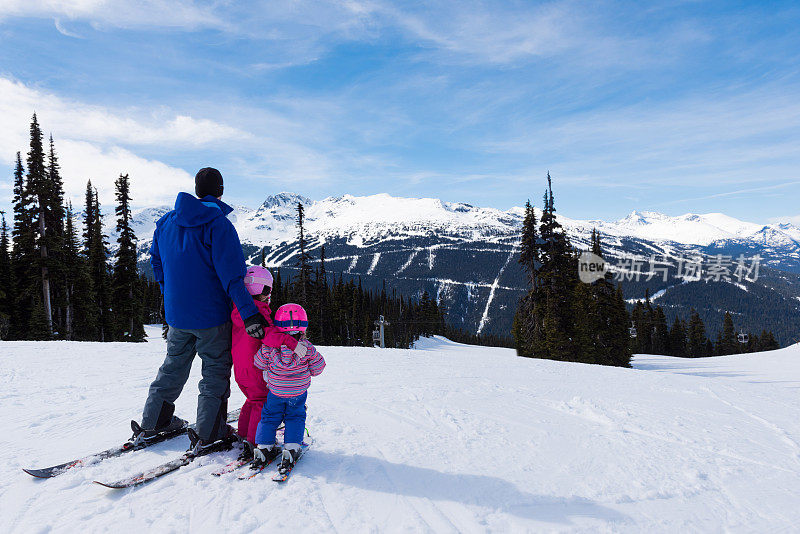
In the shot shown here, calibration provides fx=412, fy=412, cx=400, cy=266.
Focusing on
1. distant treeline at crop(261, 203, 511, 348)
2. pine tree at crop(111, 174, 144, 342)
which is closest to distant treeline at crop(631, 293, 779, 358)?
distant treeline at crop(261, 203, 511, 348)

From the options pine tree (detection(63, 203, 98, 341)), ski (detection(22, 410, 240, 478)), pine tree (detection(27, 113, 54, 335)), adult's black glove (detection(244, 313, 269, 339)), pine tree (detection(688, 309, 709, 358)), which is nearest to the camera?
ski (detection(22, 410, 240, 478))

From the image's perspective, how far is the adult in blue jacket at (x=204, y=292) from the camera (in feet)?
12.3

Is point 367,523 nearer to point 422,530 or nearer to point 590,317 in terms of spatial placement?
point 422,530

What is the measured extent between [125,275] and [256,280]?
118ft

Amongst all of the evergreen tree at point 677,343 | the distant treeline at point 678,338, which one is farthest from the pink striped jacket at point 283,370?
the evergreen tree at point 677,343

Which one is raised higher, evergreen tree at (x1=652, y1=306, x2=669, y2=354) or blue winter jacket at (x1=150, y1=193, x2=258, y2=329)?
blue winter jacket at (x1=150, y1=193, x2=258, y2=329)

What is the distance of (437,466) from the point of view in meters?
3.81

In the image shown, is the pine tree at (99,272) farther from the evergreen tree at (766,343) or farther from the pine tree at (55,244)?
the evergreen tree at (766,343)

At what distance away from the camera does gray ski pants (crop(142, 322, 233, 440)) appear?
149 inches

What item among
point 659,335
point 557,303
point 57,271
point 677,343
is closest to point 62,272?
point 57,271

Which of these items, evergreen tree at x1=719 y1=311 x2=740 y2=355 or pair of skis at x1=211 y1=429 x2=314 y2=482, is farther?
evergreen tree at x1=719 y1=311 x2=740 y2=355

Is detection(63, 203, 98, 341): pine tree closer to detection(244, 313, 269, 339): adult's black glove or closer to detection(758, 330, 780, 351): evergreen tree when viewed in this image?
detection(244, 313, 269, 339): adult's black glove

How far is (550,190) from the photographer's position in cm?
3014

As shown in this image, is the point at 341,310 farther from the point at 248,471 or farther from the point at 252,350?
the point at 248,471
